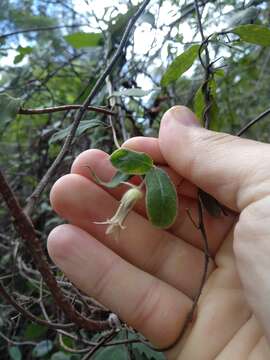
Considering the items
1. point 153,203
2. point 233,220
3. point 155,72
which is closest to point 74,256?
point 153,203

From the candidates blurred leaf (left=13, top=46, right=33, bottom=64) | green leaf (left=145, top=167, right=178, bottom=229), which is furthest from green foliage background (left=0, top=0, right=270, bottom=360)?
green leaf (left=145, top=167, right=178, bottom=229)

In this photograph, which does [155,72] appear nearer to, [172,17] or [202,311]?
[172,17]

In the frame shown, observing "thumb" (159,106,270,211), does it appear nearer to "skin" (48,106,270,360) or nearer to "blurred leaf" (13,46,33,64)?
"skin" (48,106,270,360)

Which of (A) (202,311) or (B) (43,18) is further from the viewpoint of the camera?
(B) (43,18)

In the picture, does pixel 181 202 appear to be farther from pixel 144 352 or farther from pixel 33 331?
pixel 33 331

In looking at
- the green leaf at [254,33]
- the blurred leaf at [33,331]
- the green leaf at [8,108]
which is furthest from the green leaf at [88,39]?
the blurred leaf at [33,331]

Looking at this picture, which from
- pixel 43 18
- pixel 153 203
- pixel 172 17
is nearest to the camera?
pixel 153 203
